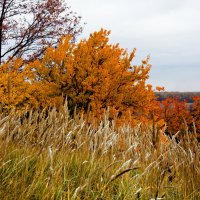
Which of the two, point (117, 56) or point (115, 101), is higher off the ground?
point (117, 56)

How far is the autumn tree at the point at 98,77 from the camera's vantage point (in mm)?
12227

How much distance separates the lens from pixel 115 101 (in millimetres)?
12484

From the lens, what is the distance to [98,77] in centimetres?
1230

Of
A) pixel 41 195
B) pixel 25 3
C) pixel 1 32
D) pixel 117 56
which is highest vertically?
pixel 25 3

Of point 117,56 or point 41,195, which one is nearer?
point 41,195

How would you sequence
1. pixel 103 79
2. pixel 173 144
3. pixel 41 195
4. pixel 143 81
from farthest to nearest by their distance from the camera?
pixel 143 81 < pixel 103 79 < pixel 173 144 < pixel 41 195

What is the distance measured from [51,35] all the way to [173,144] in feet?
55.1

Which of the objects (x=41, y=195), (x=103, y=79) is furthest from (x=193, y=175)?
(x=103, y=79)

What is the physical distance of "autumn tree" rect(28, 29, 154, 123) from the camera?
12227 mm

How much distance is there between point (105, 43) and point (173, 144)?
29.8 ft

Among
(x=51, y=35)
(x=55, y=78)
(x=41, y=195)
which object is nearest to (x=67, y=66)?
(x=55, y=78)

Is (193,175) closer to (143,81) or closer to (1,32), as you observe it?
(143,81)

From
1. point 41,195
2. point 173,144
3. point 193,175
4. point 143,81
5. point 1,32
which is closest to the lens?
point 41,195

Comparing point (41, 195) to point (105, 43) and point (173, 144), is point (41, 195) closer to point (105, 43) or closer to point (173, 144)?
point (173, 144)
